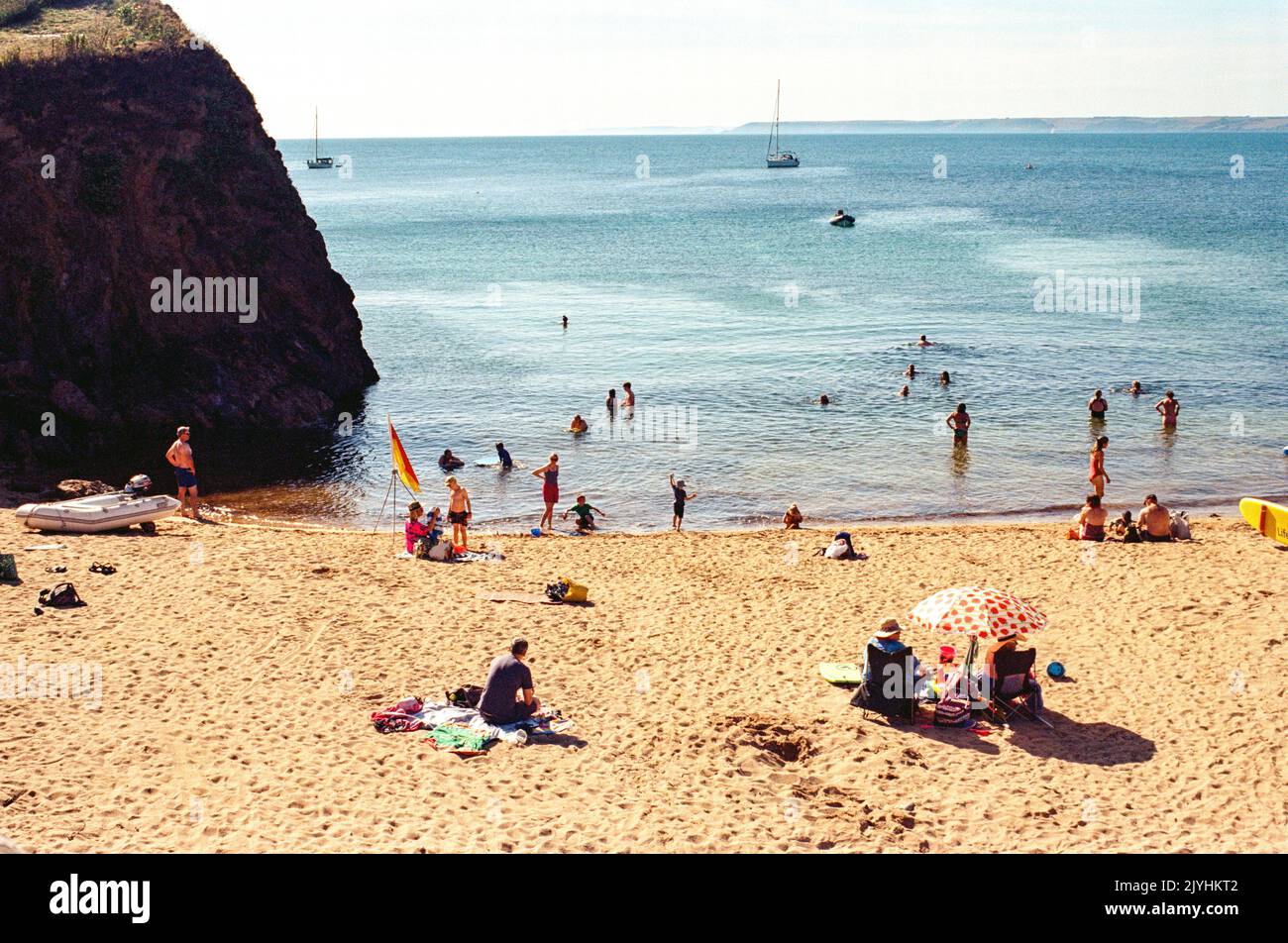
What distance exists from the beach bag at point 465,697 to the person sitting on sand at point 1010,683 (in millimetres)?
5940

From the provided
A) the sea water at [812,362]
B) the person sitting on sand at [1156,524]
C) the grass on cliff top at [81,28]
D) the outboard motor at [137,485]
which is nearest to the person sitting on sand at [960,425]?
the sea water at [812,362]

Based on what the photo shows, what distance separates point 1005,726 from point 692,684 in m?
3.78

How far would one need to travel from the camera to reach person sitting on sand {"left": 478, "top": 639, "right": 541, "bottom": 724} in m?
12.5

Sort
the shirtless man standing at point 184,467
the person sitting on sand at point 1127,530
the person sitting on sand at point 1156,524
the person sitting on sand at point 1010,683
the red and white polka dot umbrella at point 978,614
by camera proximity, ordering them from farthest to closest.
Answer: the shirtless man standing at point 184,467 → the person sitting on sand at point 1127,530 → the person sitting on sand at point 1156,524 → the person sitting on sand at point 1010,683 → the red and white polka dot umbrella at point 978,614

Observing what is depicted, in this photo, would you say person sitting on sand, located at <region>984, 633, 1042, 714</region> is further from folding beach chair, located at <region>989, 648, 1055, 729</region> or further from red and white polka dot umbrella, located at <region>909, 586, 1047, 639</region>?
red and white polka dot umbrella, located at <region>909, 586, 1047, 639</region>

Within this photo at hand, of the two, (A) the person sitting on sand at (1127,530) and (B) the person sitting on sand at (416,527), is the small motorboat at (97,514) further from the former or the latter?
(A) the person sitting on sand at (1127,530)

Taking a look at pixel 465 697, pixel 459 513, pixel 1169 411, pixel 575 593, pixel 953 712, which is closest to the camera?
pixel 953 712

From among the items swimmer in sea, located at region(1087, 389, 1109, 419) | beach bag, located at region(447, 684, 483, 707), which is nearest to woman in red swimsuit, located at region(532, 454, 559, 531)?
beach bag, located at region(447, 684, 483, 707)

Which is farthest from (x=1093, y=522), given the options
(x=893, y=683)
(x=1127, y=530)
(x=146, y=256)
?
(x=146, y=256)

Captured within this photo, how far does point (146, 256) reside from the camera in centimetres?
3052

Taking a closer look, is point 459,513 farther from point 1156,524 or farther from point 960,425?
point 960,425

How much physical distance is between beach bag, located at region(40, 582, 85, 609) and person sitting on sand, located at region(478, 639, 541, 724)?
6.83m

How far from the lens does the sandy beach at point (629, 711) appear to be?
→ 10484mm

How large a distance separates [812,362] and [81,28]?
26.0m
